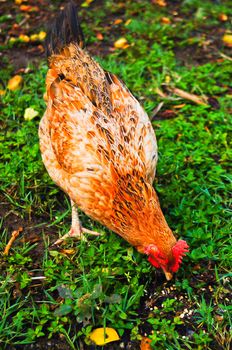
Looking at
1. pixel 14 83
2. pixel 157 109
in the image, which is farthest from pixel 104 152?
pixel 14 83

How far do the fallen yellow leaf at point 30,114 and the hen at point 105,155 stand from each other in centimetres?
86

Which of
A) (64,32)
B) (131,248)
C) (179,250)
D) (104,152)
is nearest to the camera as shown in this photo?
(179,250)

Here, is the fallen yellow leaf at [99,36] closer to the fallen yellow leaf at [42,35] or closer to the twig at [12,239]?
the fallen yellow leaf at [42,35]

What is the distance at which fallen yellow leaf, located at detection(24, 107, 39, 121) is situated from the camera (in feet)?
15.1

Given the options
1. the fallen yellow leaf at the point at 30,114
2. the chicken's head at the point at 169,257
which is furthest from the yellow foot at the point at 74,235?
the fallen yellow leaf at the point at 30,114

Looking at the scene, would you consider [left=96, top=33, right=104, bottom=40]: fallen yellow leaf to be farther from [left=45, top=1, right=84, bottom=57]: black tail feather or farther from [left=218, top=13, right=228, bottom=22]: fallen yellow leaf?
[left=45, top=1, right=84, bottom=57]: black tail feather

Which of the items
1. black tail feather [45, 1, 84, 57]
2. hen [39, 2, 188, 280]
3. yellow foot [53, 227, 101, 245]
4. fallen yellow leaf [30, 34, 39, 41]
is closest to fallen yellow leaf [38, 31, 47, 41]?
fallen yellow leaf [30, 34, 39, 41]

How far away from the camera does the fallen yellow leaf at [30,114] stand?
461 centimetres

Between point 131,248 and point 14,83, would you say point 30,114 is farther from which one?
point 131,248

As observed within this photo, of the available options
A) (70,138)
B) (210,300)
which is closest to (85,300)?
(210,300)

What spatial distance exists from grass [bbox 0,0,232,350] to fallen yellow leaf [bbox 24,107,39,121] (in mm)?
63

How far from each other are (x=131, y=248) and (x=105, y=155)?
0.77 meters

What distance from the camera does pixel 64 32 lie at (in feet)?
12.8

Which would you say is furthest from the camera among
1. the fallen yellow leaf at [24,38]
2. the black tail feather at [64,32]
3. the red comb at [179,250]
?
the fallen yellow leaf at [24,38]
